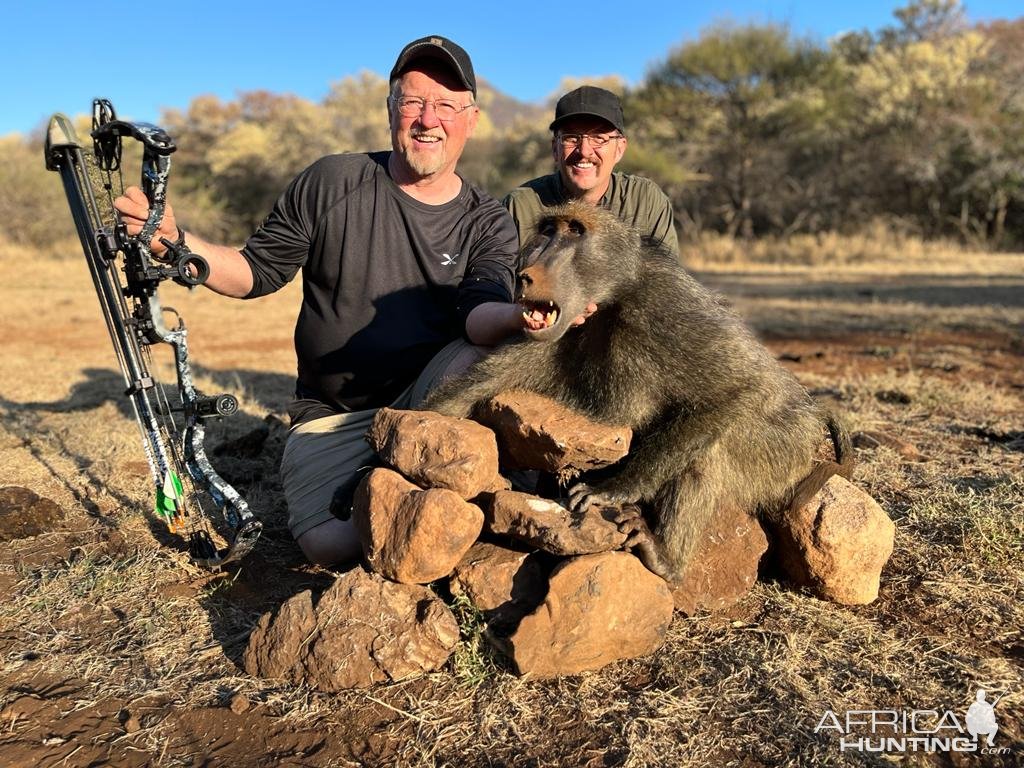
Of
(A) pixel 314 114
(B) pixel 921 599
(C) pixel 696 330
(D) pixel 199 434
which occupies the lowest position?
(B) pixel 921 599

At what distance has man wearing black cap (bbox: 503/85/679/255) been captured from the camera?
388 centimetres

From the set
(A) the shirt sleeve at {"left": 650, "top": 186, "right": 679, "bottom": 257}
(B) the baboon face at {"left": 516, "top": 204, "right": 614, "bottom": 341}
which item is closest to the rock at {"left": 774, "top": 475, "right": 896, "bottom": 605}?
(B) the baboon face at {"left": 516, "top": 204, "right": 614, "bottom": 341}

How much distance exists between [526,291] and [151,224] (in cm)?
121

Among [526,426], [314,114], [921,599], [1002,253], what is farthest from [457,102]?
[314,114]

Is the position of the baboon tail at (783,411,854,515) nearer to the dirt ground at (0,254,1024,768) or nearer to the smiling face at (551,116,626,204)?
the dirt ground at (0,254,1024,768)

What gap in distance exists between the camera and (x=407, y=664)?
6.88 feet

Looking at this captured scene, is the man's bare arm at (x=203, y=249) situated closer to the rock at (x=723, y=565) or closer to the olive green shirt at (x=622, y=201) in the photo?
the olive green shirt at (x=622, y=201)

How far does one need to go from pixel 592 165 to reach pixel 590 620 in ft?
8.24

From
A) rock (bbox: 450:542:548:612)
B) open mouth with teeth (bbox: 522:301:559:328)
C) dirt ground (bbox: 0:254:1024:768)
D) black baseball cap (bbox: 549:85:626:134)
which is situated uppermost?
black baseball cap (bbox: 549:85:626:134)

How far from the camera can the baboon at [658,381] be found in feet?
7.52

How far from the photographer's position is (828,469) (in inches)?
102

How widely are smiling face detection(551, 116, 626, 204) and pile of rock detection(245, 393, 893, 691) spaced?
1868mm

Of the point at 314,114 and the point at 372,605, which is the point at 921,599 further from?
the point at 314,114

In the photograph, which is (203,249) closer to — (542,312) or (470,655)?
(542,312)
